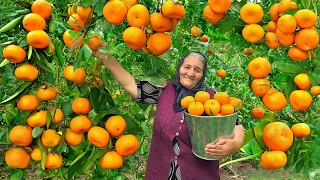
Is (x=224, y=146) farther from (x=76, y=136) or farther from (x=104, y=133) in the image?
(x=76, y=136)

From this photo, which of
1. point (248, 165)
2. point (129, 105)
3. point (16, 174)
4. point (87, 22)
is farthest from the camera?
point (248, 165)

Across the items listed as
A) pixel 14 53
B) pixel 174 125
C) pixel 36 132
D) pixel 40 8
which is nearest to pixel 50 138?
pixel 36 132

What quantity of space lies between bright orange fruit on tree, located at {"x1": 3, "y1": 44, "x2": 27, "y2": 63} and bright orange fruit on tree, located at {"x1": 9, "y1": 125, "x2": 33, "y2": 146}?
23cm

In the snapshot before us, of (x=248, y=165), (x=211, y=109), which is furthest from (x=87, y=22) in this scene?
(x=248, y=165)

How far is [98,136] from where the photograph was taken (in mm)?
1342

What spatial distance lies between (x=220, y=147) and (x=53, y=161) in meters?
0.56

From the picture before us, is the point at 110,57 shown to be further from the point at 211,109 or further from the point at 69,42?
the point at 211,109

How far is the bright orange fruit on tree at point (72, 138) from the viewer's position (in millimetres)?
1405

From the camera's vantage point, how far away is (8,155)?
1445 mm

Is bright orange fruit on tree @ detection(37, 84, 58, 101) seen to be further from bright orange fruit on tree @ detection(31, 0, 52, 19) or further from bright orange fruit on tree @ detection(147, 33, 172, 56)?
bright orange fruit on tree @ detection(147, 33, 172, 56)

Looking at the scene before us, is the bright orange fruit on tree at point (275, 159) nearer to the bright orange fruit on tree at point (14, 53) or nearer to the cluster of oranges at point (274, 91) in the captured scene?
the cluster of oranges at point (274, 91)

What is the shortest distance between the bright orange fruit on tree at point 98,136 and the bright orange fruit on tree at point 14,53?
33cm

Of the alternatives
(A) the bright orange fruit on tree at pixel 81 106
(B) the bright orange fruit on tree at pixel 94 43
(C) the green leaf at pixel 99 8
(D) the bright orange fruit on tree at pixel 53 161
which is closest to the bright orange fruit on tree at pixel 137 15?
(C) the green leaf at pixel 99 8

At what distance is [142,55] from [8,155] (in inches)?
25.4
